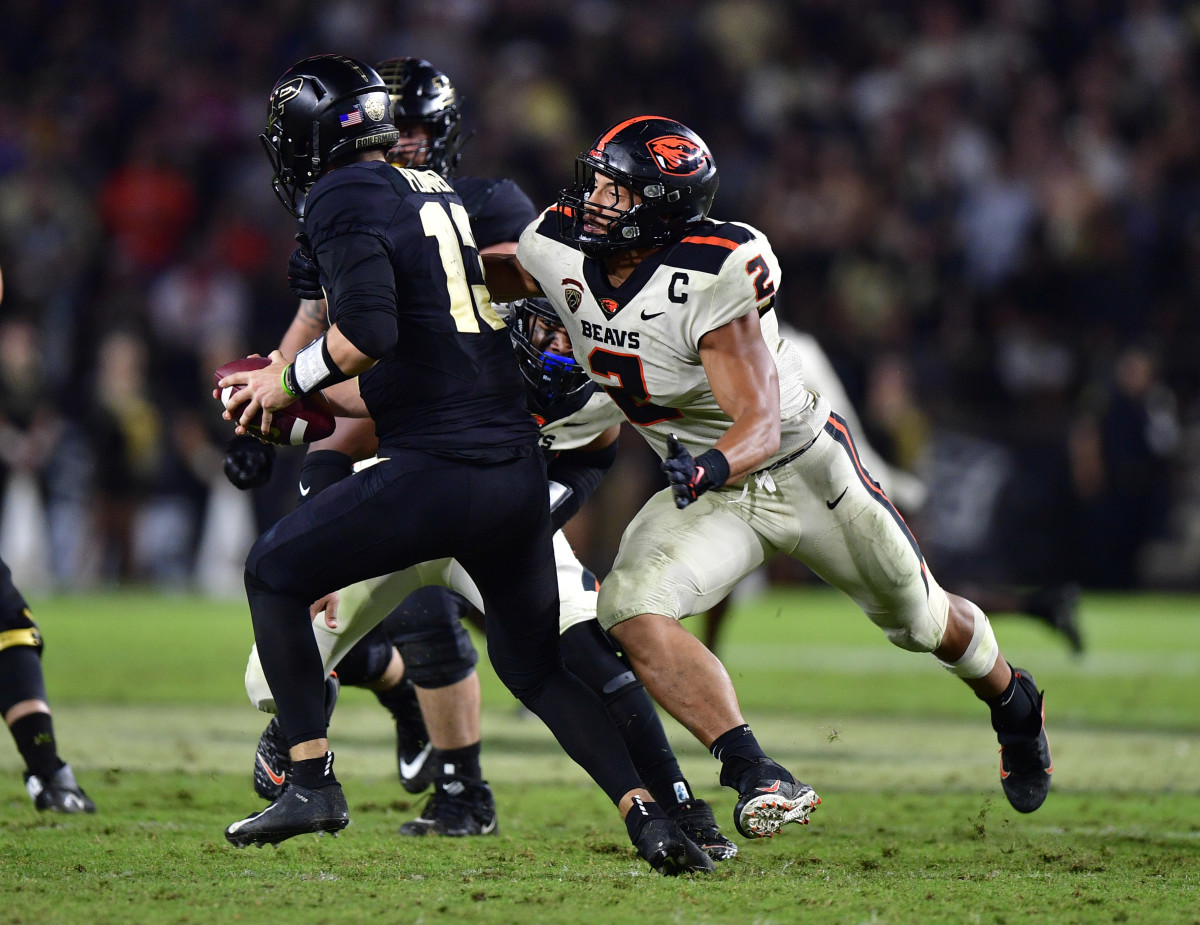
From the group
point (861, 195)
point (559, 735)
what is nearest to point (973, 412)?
point (861, 195)

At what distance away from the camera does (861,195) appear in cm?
1324

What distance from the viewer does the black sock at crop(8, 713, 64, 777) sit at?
4.80m

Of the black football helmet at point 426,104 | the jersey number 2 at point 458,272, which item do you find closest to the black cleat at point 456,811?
the jersey number 2 at point 458,272

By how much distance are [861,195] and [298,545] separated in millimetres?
10236

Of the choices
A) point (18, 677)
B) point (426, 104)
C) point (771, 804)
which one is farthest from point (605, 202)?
point (18, 677)

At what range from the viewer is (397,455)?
3.77 meters

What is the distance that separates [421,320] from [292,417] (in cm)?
45

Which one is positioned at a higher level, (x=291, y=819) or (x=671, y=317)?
(x=671, y=317)

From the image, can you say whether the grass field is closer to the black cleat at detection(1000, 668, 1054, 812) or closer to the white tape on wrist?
the black cleat at detection(1000, 668, 1054, 812)

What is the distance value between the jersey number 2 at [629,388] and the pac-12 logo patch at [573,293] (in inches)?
5.0

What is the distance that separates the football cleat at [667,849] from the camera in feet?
12.3

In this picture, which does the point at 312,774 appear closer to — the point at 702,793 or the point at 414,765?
the point at 414,765

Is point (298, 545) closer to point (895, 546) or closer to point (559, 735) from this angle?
point (559, 735)

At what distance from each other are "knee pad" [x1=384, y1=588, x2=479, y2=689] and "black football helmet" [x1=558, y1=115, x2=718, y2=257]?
1.31 m
